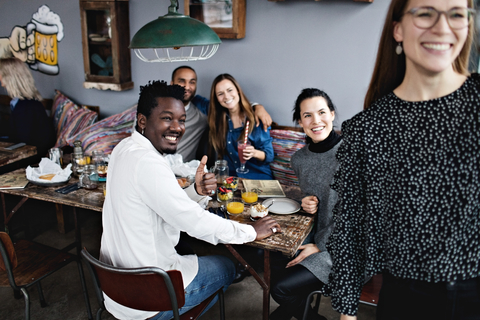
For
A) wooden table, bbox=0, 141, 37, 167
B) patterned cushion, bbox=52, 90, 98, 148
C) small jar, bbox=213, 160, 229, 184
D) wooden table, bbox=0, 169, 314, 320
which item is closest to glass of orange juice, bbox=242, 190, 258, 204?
wooden table, bbox=0, 169, 314, 320

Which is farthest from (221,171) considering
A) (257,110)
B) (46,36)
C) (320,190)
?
(46,36)

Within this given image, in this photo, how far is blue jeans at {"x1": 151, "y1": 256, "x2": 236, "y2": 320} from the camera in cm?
183

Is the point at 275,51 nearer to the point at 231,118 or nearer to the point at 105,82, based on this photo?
the point at 231,118

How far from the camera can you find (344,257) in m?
1.09

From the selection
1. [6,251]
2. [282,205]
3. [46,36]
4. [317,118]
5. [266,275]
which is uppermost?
[46,36]

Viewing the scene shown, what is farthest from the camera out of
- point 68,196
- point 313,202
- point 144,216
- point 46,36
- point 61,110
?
point 46,36

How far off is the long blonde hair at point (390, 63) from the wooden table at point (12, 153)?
3.27 metres

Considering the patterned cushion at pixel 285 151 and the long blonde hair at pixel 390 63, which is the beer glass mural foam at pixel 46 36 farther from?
the long blonde hair at pixel 390 63

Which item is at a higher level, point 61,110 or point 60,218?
point 61,110

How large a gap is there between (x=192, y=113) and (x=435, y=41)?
2.91 m

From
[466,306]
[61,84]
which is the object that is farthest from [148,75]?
[466,306]

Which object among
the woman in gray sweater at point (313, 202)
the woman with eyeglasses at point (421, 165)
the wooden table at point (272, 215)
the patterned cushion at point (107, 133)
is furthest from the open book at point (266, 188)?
the patterned cushion at point (107, 133)

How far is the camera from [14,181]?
266cm

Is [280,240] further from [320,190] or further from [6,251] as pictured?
[6,251]
